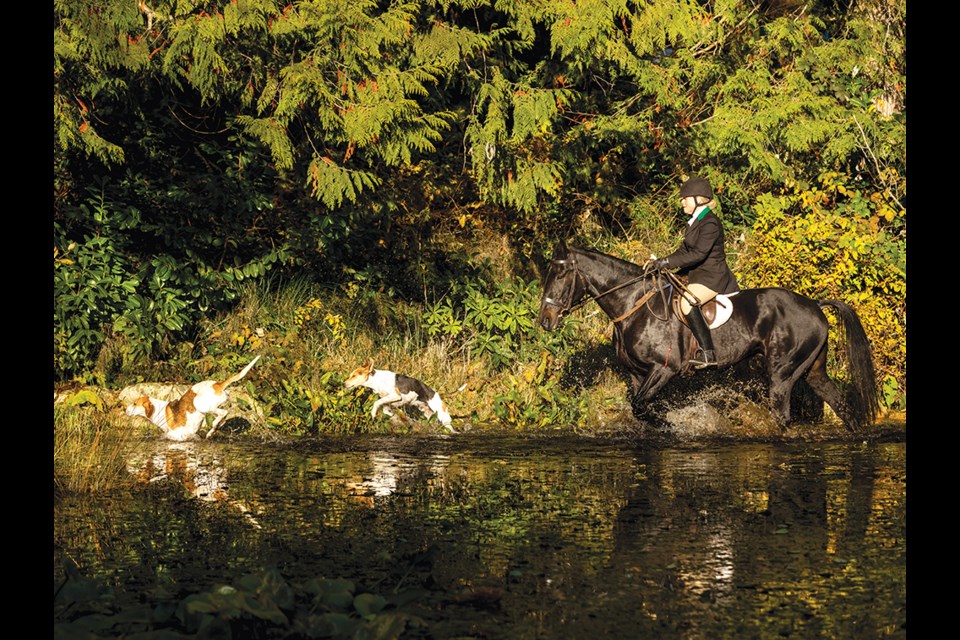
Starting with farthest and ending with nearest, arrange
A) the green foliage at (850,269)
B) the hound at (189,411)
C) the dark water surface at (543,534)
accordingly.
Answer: the green foliage at (850,269) → the hound at (189,411) → the dark water surface at (543,534)

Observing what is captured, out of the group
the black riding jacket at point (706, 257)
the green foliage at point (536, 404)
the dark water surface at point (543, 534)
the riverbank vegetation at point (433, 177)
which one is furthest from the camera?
the green foliage at point (536, 404)

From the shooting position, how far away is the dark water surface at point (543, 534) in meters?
6.25

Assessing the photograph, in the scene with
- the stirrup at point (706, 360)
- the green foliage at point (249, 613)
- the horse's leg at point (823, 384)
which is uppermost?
the stirrup at point (706, 360)

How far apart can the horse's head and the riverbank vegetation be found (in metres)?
1.26

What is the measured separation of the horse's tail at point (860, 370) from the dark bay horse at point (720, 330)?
0.04 feet

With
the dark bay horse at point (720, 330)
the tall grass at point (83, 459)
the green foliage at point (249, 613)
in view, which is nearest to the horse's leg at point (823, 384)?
the dark bay horse at point (720, 330)

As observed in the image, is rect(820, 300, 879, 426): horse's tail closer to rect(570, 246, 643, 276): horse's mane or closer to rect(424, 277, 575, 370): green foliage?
rect(570, 246, 643, 276): horse's mane

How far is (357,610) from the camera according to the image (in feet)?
18.8

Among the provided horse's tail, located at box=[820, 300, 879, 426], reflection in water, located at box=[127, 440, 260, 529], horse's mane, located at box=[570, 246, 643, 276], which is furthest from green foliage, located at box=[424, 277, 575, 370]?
reflection in water, located at box=[127, 440, 260, 529]

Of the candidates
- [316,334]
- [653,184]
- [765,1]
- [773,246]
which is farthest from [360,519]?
[765,1]

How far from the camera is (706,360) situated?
555 inches

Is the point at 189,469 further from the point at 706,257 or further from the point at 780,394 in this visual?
the point at 780,394

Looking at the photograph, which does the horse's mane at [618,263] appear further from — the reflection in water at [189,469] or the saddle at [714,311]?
the reflection in water at [189,469]

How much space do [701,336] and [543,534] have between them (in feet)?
20.9
